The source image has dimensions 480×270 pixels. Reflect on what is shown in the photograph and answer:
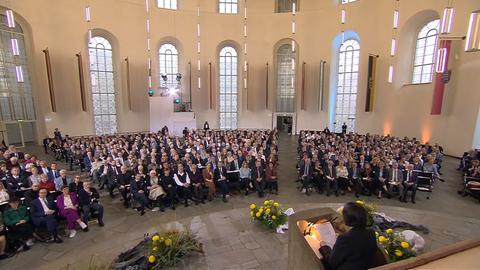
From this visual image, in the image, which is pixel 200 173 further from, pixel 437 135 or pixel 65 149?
pixel 437 135

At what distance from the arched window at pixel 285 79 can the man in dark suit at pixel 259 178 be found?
48.3 ft

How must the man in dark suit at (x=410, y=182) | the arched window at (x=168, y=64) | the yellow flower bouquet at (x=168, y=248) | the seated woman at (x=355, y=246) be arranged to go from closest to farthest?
the seated woman at (x=355, y=246), the yellow flower bouquet at (x=168, y=248), the man in dark suit at (x=410, y=182), the arched window at (x=168, y=64)

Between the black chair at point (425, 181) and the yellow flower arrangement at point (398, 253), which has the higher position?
the yellow flower arrangement at point (398, 253)

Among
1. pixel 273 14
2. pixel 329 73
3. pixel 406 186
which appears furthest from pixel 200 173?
pixel 273 14

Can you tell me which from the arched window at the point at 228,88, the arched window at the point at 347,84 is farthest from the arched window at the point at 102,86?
the arched window at the point at 347,84

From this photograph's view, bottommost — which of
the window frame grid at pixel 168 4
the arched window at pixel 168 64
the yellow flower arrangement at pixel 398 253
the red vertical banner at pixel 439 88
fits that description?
the yellow flower arrangement at pixel 398 253

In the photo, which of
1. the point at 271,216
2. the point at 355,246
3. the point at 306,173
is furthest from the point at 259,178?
the point at 355,246

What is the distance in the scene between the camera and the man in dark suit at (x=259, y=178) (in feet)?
25.3

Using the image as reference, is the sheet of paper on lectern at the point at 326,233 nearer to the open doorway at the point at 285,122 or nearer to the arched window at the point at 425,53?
the arched window at the point at 425,53

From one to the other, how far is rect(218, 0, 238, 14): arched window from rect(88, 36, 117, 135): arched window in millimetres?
9569

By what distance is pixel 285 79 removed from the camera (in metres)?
21.7

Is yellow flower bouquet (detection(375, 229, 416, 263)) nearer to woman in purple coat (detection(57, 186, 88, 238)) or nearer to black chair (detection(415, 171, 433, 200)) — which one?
black chair (detection(415, 171, 433, 200))

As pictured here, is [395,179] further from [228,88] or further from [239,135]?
[228,88]

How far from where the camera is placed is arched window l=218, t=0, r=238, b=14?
2094 cm
